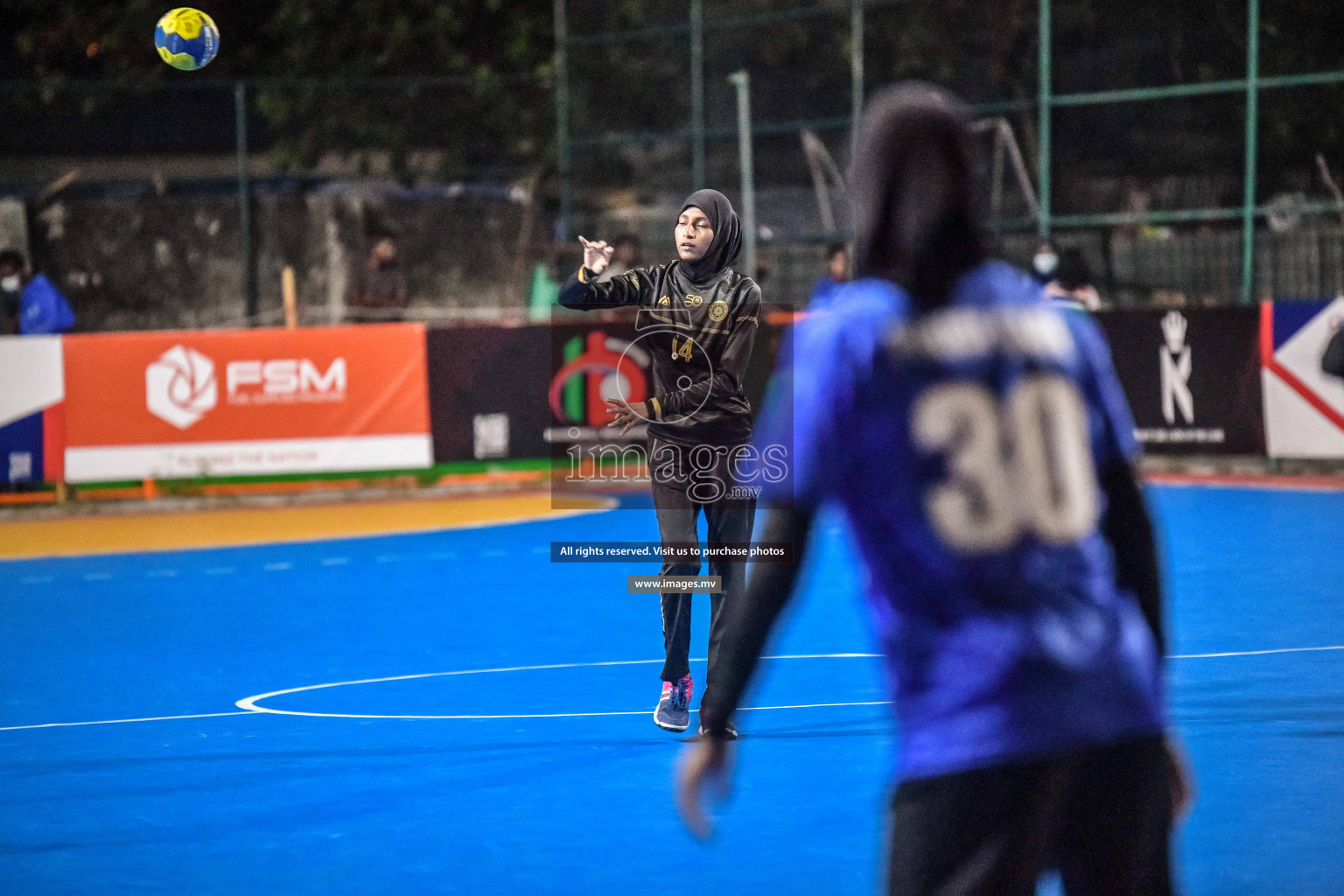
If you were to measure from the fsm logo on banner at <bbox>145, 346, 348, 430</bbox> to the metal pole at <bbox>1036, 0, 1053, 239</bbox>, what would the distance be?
9301mm

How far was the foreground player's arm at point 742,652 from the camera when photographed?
306 cm

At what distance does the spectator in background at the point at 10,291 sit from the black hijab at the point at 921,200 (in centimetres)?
1925

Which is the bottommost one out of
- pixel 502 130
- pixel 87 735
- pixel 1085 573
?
pixel 87 735

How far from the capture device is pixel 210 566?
14.3 metres

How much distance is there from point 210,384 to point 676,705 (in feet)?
37.5

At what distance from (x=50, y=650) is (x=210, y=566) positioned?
3.73 meters

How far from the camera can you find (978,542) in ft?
9.23

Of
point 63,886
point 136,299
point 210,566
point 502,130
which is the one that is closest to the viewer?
point 63,886

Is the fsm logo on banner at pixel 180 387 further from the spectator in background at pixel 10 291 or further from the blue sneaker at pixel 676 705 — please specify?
the blue sneaker at pixel 676 705

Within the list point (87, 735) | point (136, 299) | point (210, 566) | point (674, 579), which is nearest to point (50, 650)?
point (87, 735)

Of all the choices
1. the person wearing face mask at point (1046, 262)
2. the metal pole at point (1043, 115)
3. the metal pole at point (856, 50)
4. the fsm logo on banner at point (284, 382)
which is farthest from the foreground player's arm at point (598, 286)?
the metal pole at point (856, 50)

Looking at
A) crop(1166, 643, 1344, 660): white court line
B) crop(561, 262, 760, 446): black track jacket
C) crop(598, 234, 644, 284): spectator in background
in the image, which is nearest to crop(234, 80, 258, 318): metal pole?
crop(598, 234, 644, 284): spectator in background

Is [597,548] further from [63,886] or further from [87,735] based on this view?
[63,886]

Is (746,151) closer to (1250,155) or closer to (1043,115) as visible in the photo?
(1043,115)
